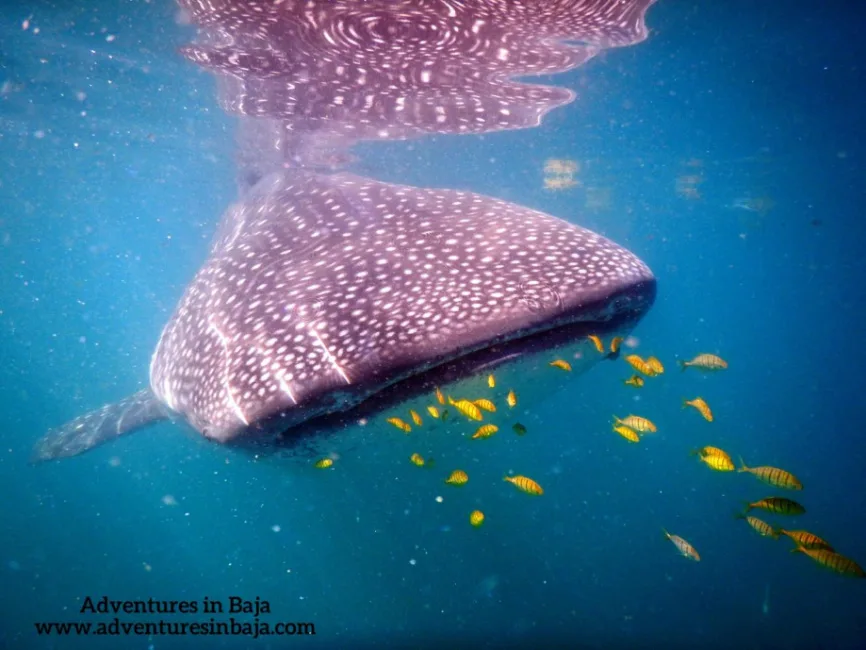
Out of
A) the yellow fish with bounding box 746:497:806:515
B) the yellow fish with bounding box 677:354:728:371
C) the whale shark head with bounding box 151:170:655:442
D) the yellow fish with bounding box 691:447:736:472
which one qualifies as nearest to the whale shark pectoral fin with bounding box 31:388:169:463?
the whale shark head with bounding box 151:170:655:442

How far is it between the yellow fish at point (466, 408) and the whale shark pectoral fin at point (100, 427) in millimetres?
5645

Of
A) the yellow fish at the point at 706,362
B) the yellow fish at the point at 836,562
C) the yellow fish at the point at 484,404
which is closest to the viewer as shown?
the yellow fish at the point at 484,404

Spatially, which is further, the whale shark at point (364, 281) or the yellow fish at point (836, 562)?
the yellow fish at point (836, 562)

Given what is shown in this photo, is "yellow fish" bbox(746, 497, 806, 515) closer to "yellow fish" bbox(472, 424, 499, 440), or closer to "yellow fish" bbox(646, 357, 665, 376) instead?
"yellow fish" bbox(646, 357, 665, 376)

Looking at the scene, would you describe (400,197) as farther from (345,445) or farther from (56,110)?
(56,110)

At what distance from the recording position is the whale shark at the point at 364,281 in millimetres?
3035

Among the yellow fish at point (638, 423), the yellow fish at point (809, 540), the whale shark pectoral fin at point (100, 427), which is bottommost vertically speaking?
the whale shark pectoral fin at point (100, 427)

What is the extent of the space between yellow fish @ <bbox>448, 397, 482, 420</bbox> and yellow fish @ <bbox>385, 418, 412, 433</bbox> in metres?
0.38

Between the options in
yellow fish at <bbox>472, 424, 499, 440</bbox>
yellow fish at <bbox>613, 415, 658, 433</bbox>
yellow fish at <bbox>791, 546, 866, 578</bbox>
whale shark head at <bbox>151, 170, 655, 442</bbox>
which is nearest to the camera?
whale shark head at <bbox>151, 170, 655, 442</bbox>

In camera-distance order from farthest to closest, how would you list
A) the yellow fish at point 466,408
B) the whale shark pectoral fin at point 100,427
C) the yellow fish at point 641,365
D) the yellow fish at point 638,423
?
1. the whale shark pectoral fin at point 100,427
2. the yellow fish at point 641,365
3. the yellow fish at point 638,423
4. the yellow fish at point 466,408

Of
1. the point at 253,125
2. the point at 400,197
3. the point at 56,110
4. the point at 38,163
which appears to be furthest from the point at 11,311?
the point at 400,197

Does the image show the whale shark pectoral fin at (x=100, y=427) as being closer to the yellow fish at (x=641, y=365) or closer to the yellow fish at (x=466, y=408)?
the yellow fish at (x=466, y=408)

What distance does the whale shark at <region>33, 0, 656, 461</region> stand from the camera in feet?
9.96

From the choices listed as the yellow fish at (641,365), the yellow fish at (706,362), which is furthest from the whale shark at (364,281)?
the yellow fish at (706,362)
